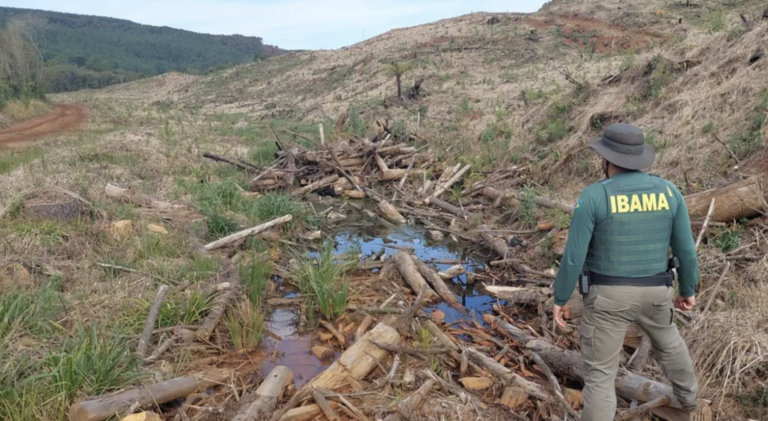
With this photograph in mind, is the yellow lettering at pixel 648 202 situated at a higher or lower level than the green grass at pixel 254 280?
higher

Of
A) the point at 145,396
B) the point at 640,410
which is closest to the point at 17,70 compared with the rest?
the point at 145,396

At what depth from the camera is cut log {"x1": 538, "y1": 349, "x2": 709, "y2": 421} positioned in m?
3.34

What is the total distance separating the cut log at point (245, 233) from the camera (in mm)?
6952

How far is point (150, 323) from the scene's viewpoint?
4367 millimetres

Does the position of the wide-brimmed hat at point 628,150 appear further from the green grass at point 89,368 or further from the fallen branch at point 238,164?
the fallen branch at point 238,164

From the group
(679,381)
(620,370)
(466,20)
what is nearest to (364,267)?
(620,370)

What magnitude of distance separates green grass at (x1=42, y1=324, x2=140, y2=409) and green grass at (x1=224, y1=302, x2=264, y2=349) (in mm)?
1068

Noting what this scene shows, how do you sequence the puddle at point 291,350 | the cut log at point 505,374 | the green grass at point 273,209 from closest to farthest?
the cut log at point 505,374
the puddle at point 291,350
the green grass at point 273,209

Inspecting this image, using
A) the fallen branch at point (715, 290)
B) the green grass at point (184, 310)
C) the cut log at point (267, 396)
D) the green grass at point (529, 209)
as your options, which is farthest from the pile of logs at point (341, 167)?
the fallen branch at point (715, 290)

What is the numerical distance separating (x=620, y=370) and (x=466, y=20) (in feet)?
162

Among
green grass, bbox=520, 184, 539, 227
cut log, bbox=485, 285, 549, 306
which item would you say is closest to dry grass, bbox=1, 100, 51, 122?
green grass, bbox=520, 184, 539, 227

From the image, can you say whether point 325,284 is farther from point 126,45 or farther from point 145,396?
point 126,45

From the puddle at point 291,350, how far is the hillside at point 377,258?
0.03 metres

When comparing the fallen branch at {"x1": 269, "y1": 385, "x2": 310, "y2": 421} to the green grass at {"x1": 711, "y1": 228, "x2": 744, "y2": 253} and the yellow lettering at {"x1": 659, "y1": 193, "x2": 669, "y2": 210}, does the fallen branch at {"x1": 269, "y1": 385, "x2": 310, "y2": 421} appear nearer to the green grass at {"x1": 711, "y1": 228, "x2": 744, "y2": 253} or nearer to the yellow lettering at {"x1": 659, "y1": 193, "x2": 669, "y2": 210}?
the yellow lettering at {"x1": 659, "y1": 193, "x2": 669, "y2": 210}
